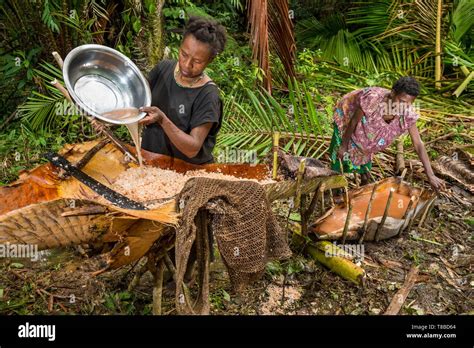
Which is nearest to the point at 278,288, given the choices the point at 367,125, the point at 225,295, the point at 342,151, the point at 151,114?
the point at 225,295

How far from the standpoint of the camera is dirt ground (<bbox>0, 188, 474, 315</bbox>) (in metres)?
3.04

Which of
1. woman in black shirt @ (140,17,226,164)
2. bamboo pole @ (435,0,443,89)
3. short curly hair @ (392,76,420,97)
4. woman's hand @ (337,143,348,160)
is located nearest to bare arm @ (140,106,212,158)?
woman in black shirt @ (140,17,226,164)

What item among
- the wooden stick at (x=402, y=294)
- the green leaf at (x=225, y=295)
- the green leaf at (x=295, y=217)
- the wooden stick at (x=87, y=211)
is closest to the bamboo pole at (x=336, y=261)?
the wooden stick at (x=402, y=294)

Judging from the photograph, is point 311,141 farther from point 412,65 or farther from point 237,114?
point 412,65

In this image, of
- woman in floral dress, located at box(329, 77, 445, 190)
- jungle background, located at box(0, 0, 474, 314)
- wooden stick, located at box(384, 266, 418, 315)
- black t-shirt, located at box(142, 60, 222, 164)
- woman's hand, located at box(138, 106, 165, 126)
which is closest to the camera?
woman's hand, located at box(138, 106, 165, 126)

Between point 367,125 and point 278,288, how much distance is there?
1.43m

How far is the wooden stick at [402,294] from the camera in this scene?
3.17 meters

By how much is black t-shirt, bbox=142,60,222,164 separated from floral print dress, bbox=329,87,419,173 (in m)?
1.50

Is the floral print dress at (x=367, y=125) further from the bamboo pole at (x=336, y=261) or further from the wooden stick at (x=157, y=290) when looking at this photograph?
the wooden stick at (x=157, y=290)

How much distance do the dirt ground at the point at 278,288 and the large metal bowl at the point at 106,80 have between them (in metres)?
1.09

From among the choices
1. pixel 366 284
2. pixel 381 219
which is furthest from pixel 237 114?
pixel 366 284

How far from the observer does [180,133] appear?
97.7 inches

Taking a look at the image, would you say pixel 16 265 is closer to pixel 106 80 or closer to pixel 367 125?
pixel 106 80

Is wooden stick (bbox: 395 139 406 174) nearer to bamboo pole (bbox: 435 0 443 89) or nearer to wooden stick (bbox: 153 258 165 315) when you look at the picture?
bamboo pole (bbox: 435 0 443 89)
